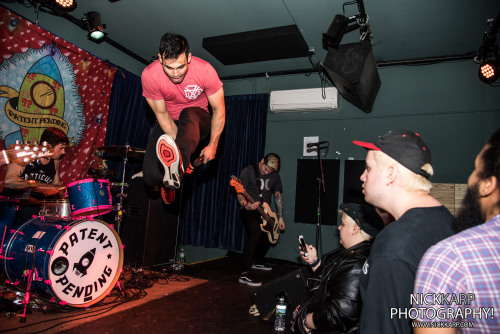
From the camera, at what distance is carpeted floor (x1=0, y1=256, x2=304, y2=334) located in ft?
8.25

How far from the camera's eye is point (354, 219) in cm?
209

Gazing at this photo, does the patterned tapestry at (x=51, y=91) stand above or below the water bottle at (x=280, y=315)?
above

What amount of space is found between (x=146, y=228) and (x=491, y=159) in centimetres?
474

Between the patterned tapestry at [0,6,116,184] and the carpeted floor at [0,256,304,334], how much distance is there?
213cm

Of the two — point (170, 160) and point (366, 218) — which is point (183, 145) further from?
point (366, 218)

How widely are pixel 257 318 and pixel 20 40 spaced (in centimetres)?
459

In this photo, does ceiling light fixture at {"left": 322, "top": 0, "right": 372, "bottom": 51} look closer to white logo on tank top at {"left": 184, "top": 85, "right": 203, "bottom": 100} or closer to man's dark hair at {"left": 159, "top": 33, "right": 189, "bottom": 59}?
white logo on tank top at {"left": 184, "top": 85, "right": 203, "bottom": 100}

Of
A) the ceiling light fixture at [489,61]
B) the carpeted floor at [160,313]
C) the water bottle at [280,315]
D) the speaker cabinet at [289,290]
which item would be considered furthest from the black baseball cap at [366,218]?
the ceiling light fixture at [489,61]

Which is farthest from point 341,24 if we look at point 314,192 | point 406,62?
point 314,192

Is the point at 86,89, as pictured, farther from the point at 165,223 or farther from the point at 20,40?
the point at 165,223

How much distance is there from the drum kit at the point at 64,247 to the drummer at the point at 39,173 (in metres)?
0.11

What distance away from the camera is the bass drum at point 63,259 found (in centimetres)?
264

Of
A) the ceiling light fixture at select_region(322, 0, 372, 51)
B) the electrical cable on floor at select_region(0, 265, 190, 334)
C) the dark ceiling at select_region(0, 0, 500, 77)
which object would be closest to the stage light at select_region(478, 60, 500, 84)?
the dark ceiling at select_region(0, 0, 500, 77)

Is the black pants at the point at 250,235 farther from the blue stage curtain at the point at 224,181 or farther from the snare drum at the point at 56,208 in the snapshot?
the snare drum at the point at 56,208
